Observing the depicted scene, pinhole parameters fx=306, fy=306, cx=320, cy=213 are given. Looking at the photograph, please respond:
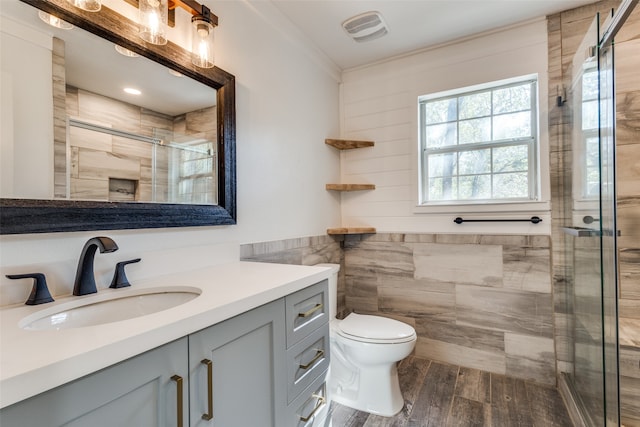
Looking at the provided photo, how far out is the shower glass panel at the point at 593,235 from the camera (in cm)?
134

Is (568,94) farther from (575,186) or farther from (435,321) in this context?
(435,321)

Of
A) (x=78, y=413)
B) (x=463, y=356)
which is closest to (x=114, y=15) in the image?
(x=78, y=413)

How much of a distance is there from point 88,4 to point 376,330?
197 centimetres

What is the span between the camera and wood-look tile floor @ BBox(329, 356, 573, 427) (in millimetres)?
1700

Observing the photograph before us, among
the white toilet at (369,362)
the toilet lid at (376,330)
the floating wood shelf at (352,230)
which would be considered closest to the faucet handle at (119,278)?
the white toilet at (369,362)

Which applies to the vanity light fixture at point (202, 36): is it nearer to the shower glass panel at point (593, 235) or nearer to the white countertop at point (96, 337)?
the white countertop at point (96, 337)

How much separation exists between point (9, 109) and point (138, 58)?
49 cm

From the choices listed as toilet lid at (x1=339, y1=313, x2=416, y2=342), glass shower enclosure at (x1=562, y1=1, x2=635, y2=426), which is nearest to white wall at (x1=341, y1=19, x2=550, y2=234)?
glass shower enclosure at (x1=562, y1=1, x2=635, y2=426)

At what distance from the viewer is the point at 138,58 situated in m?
1.20

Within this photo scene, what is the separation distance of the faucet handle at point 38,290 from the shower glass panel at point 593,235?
6.81 ft

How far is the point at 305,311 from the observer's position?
1178mm

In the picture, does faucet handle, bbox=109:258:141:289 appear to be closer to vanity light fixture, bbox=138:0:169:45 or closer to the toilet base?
vanity light fixture, bbox=138:0:169:45

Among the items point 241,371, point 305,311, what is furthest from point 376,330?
point 241,371

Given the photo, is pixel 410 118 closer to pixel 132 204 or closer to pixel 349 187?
pixel 349 187
